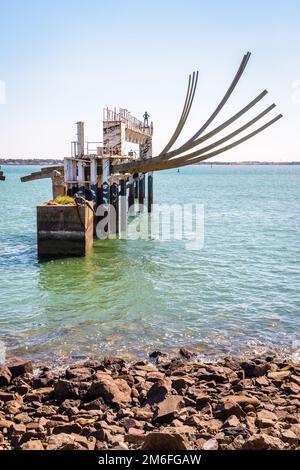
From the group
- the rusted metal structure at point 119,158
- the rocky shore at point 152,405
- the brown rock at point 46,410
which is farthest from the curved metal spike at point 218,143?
the brown rock at point 46,410

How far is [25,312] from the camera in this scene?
15.5 meters

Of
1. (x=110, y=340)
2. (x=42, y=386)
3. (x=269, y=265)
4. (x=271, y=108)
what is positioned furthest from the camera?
(x=269, y=265)

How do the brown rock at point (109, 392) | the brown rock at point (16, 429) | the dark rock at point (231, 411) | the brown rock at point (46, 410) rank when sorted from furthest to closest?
the brown rock at point (109, 392) < the brown rock at point (46, 410) < the dark rock at point (231, 411) < the brown rock at point (16, 429)

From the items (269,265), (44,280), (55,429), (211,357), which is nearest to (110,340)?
(211,357)

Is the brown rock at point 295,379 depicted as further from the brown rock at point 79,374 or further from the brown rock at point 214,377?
the brown rock at point 79,374

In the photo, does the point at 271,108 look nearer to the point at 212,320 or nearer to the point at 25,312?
the point at 212,320

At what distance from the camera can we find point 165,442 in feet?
21.4

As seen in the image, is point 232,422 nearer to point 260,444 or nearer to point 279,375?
point 260,444

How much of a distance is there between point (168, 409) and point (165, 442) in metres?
1.45

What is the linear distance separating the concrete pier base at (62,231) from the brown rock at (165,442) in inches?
630

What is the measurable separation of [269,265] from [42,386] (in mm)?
15144

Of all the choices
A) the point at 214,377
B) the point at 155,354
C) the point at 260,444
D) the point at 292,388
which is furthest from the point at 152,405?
the point at 155,354

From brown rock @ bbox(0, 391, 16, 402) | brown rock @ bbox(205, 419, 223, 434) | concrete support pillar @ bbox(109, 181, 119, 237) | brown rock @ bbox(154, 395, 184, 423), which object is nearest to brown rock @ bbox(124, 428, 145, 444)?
brown rock @ bbox(154, 395, 184, 423)

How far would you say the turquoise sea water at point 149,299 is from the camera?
1288cm
